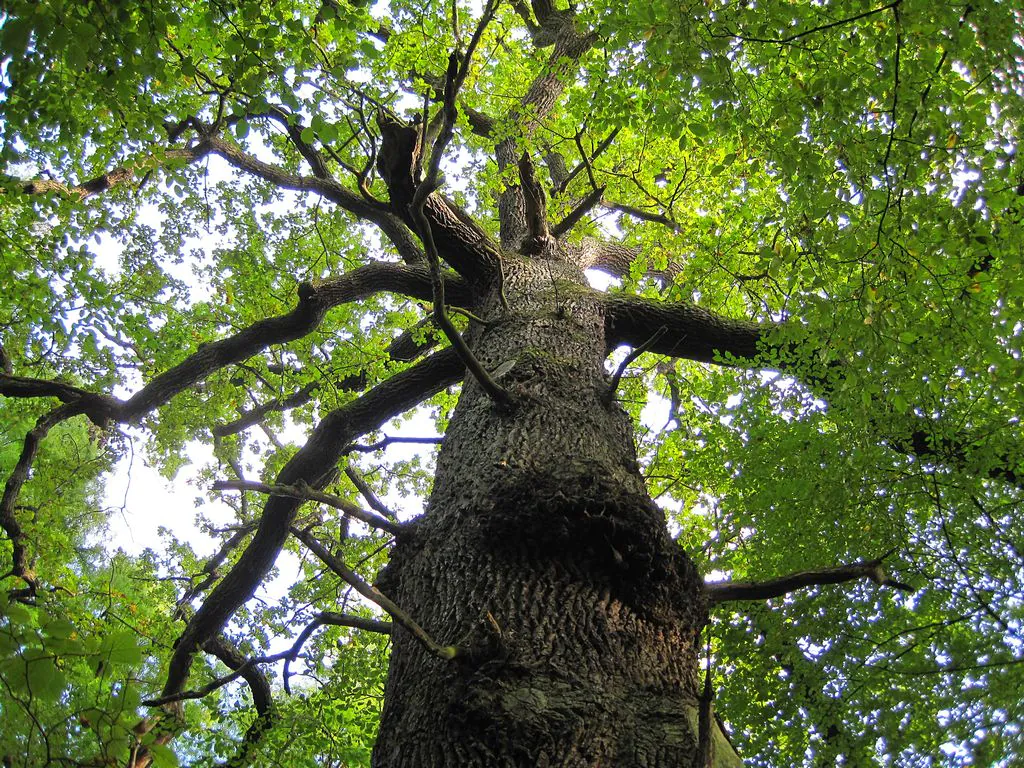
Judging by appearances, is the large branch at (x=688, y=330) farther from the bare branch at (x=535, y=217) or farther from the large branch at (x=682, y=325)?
the bare branch at (x=535, y=217)

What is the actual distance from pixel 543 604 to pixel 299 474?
3280 millimetres

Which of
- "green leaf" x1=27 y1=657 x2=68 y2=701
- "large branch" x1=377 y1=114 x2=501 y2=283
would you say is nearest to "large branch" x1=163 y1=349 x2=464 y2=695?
"large branch" x1=377 y1=114 x2=501 y2=283

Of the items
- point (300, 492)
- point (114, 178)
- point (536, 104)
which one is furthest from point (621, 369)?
point (114, 178)

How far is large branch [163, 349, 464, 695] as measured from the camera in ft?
15.9

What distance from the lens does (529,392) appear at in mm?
3426

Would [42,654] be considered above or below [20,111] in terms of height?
below

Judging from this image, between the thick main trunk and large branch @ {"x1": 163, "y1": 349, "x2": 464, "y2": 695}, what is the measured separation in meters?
1.79

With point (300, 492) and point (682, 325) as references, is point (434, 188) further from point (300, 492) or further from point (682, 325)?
point (682, 325)

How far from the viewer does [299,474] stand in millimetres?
5070

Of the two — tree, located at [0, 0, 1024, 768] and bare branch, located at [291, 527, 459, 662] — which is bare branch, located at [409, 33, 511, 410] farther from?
bare branch, located at [291, 527, 459, 662]

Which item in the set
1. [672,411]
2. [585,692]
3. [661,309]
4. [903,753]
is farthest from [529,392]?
[672,411]

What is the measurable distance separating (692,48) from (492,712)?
272 cm

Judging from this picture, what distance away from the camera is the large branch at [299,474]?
485 centimetres

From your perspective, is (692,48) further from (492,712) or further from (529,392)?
(492,712)
